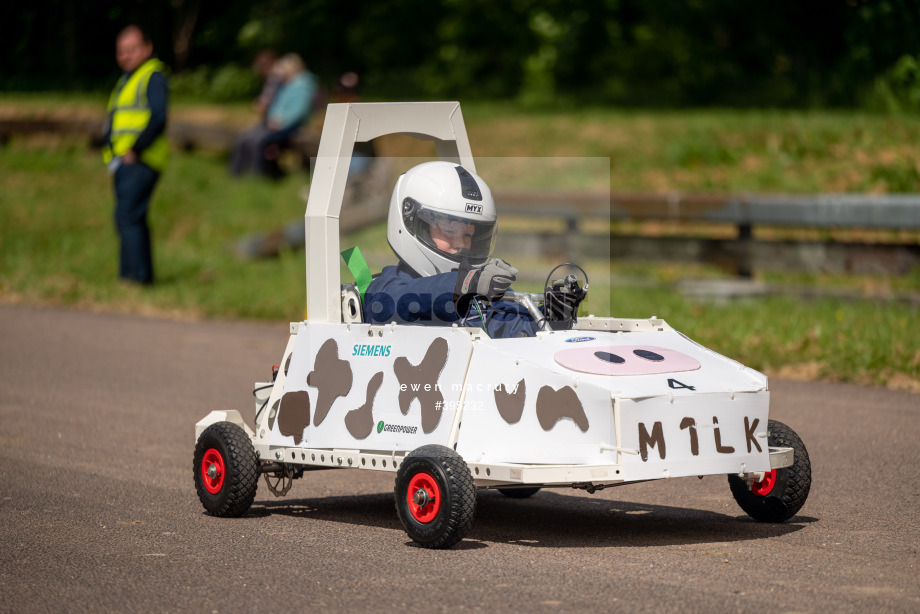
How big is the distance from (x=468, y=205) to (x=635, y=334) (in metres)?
1.02

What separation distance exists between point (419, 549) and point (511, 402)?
715mm

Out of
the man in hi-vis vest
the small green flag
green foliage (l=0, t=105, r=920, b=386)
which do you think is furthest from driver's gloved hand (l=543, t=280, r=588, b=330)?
the man in hi-vis vest

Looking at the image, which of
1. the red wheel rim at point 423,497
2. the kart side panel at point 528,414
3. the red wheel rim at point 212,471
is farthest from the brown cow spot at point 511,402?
the red wheel rim at point 212,471

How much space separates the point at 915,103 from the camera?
60.6ft

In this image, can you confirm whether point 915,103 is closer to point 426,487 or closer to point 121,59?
point 121,59

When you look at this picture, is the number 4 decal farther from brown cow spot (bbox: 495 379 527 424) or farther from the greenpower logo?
the greenpower logo

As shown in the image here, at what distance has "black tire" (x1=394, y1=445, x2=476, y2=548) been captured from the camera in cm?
546

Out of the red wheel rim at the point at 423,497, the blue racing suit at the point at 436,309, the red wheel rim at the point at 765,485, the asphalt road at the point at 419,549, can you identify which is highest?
the blue racing suit at the point at 436,309

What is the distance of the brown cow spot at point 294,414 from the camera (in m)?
6.39

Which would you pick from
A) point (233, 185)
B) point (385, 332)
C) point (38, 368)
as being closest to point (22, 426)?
point (38, 368)

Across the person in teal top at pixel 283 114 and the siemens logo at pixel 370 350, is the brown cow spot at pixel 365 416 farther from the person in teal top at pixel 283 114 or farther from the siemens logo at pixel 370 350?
the person in teal top at pixel 283 114

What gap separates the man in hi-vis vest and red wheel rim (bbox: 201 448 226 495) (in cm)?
835

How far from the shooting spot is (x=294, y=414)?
21.1 ft

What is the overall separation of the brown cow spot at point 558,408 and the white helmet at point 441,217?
3.90ft
